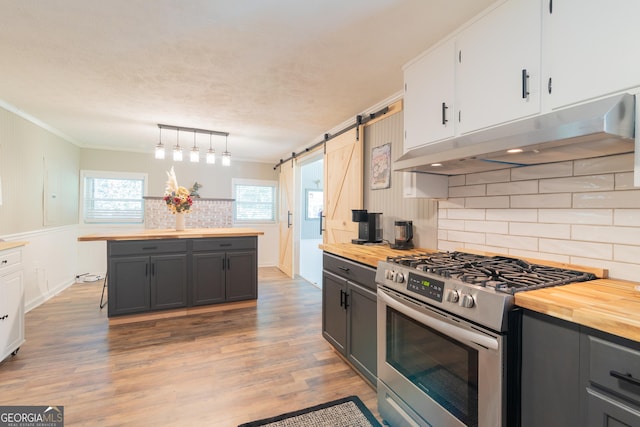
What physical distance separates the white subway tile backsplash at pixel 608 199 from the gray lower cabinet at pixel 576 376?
79 centimetres

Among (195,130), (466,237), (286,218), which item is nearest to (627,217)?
(466,237)

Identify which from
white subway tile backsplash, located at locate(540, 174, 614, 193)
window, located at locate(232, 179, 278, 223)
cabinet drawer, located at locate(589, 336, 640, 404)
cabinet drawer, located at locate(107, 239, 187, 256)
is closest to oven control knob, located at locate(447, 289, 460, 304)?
cabinet drawer, located at locate(589, 336, 640, 404)

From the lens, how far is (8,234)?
3197mm

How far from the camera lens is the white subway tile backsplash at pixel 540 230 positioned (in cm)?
156

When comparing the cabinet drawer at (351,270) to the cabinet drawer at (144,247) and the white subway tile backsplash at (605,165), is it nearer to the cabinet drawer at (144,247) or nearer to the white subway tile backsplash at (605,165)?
the white subway tile backsplash at (605,165)

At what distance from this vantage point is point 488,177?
196 centimetres

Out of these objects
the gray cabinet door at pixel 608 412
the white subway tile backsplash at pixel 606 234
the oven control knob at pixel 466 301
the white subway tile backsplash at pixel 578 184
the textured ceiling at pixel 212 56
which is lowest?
the gray cabinet door at pixel 608 412

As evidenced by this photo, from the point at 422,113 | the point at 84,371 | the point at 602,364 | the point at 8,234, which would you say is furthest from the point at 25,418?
the point at 422,113

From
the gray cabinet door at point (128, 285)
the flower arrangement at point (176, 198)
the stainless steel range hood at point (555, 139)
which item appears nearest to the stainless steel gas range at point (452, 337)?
the stainless steel range hood at point (555, 139)

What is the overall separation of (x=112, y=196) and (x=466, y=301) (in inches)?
247

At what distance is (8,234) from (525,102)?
4.91m

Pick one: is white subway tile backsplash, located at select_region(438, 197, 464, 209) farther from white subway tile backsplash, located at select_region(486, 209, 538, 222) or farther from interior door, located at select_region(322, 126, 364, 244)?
interior door, located at select_region(322, 126, 364, 244)

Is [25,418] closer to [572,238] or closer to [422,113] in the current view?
[422,113]

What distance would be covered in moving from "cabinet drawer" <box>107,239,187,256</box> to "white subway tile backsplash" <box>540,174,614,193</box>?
3.52 m
